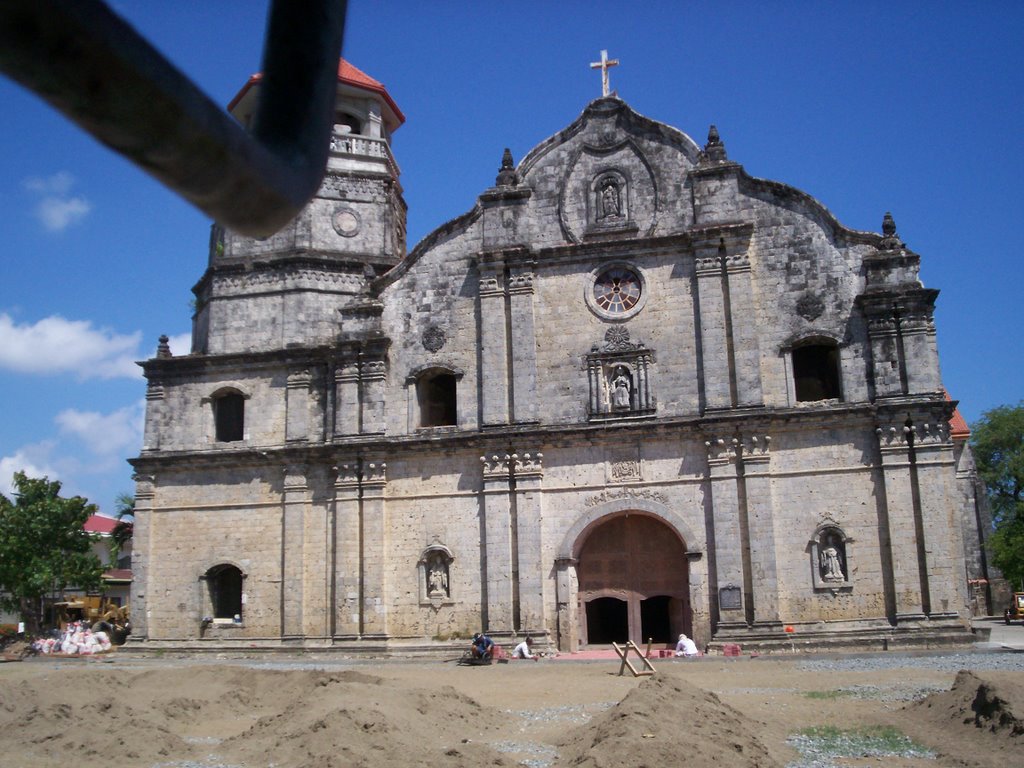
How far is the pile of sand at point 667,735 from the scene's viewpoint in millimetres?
10406

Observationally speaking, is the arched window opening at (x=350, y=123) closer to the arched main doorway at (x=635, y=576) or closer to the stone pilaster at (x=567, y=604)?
the arched main doorway at (x=635, y=576)

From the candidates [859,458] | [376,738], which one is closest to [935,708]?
[376,738]

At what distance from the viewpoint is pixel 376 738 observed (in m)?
11.5

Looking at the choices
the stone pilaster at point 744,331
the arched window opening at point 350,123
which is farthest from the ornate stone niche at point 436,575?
the arched window opening at point 350,123

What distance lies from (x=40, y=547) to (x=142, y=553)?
6.18m

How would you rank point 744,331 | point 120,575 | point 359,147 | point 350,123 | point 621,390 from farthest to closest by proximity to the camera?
point 120,575 < point 350,123 < point 359,147 < point 621,390 < point 744,331

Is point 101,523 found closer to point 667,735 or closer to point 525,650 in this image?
point 525,650

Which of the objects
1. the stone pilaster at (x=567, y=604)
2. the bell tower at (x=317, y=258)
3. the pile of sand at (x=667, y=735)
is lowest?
the pile of sand at (x=667, y=735)

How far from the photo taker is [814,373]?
24.3 meters

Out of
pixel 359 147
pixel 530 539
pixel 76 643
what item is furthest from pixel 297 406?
pixel 76 643

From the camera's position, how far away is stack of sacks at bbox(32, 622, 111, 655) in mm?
26203

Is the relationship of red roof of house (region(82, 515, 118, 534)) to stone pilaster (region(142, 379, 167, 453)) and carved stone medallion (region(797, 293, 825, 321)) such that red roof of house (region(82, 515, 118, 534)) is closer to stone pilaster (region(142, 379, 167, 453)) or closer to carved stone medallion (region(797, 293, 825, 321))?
stone pilaster (region(142, 379, 167, 453))

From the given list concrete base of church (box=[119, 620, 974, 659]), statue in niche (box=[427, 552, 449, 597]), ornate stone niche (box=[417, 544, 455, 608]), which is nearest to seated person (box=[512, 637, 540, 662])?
concrete base of church (box=[119, 620, 974, 659])

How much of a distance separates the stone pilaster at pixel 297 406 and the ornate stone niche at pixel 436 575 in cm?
458
